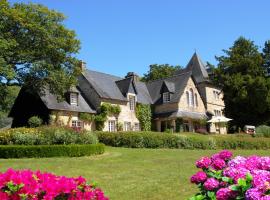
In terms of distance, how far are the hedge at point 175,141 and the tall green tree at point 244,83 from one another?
14.0m

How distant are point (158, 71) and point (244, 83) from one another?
90.3 ft

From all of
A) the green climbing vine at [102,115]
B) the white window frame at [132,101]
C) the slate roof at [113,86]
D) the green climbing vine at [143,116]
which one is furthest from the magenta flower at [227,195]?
the green climbing vine at [143,116]

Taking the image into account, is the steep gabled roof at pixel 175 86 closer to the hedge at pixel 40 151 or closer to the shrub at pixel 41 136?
the shrub at pixel 41 136

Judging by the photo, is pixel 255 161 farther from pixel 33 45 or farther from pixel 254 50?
pixel 254 50

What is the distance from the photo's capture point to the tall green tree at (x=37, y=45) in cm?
3466

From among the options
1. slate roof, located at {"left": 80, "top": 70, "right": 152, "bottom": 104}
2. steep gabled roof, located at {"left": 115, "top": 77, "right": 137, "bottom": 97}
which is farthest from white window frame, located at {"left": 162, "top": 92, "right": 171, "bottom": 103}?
steep gabled roof, located at {"left": 115, "top": 77, "right": 137, "bottom": 97}

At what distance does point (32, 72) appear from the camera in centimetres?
3559

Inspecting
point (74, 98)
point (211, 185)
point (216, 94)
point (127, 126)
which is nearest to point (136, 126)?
point (127, 126)

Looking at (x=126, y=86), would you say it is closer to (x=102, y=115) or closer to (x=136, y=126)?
(x=136, y=126)

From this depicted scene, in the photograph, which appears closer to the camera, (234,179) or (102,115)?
(234,179)

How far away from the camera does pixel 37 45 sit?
36.0 metres

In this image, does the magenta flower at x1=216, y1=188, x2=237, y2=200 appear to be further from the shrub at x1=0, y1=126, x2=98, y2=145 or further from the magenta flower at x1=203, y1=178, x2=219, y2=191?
the shrub at x1=0, y1=126, x2=98, y2=145

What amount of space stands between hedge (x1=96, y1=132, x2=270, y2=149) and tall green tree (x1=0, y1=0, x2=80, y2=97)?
8086mm

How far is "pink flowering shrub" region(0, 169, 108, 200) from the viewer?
19.4ft
